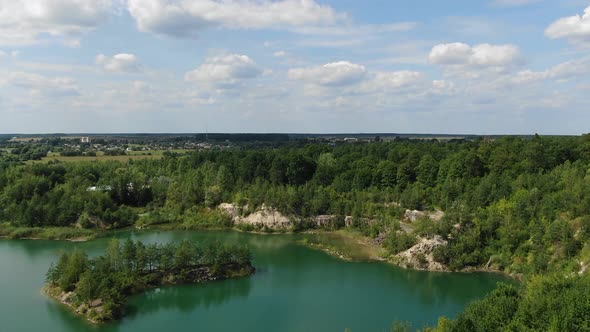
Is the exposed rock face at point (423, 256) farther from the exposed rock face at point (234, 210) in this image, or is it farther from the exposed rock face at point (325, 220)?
the exposed rock face at point (234, 210)

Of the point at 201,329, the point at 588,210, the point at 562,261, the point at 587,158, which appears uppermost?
the point at 587,158

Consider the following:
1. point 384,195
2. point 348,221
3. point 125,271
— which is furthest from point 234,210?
point 125,271

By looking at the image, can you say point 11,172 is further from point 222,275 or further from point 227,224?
point 222,275

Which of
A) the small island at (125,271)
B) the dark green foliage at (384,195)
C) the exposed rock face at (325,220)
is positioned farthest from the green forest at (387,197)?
the small island at (125,271)

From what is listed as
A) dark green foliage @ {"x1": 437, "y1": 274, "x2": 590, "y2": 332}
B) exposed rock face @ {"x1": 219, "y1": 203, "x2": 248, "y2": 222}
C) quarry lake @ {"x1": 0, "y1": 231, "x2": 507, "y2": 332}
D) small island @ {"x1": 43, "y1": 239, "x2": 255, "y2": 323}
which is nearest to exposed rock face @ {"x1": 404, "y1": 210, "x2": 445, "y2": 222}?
quarry lake @ {"x1": 0, "y1": 231, "x2": 507, "y2": 332}

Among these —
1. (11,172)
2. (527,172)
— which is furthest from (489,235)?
(11,172)

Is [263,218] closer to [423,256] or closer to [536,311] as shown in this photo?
[423,256]

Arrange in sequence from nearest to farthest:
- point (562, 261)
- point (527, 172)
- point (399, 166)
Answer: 1. point (562, 261)
2. point (527, 172)
3. point (399, 166)
